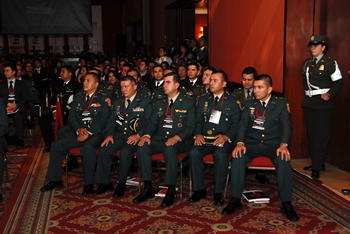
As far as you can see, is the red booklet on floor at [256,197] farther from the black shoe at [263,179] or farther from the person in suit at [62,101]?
the person in suit at [62,101]

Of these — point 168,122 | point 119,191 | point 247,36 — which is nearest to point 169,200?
point 119,191

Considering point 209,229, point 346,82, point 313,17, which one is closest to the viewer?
point 209,229

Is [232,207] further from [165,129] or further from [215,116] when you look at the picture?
[165,129]

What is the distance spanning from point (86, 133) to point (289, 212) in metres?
2.51

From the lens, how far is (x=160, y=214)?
3.54 meters

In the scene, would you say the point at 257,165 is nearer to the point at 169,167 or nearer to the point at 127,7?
the point at 169,167

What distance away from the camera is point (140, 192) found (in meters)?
4.08

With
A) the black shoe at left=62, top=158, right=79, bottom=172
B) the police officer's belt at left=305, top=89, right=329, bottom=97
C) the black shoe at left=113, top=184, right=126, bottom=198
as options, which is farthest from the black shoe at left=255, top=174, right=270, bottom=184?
the black shoe at left=62, top=158, right=79, bottom=172

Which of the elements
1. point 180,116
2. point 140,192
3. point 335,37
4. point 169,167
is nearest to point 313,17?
point 335,37

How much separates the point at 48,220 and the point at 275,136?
8.21 feet

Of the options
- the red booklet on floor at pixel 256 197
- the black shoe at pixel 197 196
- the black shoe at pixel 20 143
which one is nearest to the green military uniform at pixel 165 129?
the black shoe at pixel 197 196

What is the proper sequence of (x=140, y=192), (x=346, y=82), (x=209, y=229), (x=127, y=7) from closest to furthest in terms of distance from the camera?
(x=209, y=229)
(x=140, y=192)
(x=346, y=82)
(x=127, y=7)

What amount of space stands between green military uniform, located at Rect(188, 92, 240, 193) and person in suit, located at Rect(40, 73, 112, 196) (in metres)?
1.21

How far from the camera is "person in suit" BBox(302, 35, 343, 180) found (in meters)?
4.33
